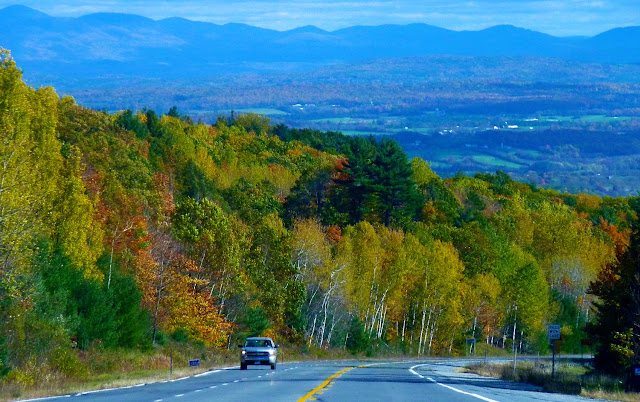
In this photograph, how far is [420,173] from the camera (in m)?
138

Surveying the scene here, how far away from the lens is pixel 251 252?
74.6 meters

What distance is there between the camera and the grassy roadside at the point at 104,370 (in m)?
Answer: 29.6

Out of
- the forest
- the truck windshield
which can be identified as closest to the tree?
the forest

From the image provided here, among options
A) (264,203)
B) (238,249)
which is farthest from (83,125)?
(264,203)

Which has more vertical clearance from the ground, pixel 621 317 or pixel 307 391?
pixel 621 317

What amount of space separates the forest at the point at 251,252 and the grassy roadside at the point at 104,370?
0.22 metres

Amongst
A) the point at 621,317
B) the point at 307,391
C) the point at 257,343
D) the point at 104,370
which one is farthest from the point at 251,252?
the point at 307,391

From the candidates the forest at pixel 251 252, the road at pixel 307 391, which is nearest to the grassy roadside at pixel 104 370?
the forest at pixel 251 252

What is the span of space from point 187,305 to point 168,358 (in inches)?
424

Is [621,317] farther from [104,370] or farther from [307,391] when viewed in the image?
[104,370]

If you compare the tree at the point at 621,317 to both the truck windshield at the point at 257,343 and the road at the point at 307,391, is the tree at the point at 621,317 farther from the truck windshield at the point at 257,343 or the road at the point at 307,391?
the truck windshield at the point at 257,343

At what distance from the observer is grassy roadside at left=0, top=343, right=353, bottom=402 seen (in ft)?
97.2

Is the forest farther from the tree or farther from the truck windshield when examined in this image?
the truck windshield

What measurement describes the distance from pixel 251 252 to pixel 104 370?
34.3m
